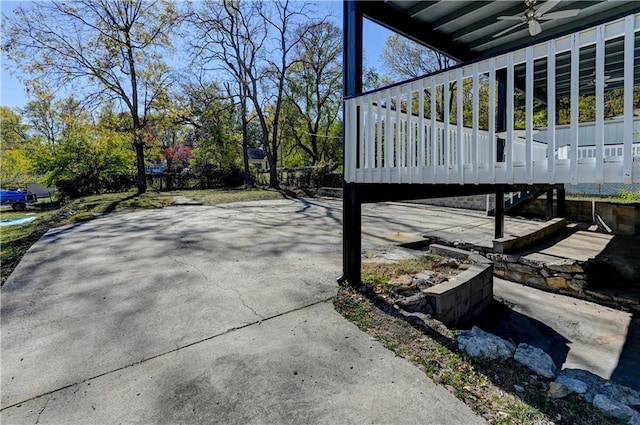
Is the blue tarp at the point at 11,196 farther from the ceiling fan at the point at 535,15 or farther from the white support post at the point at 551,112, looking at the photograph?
the white support post at the point at 551,112

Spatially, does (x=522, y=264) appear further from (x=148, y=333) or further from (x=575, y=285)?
(x=148, y=333)

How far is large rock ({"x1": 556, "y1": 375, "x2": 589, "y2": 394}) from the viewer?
6.07 feet

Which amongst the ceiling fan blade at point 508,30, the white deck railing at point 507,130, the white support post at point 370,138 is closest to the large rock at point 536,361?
the white deck railing at point 507,130

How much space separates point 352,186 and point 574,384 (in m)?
2.31

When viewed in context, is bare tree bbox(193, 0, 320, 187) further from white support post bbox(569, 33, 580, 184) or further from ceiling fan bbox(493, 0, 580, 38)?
white support post bbox(569, 33, 580, 184)

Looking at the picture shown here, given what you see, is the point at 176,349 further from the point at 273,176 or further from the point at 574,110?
the point at 273,176

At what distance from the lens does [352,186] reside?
133 inches

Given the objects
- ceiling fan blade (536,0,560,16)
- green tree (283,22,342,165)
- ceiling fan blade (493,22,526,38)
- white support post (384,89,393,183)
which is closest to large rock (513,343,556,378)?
white support post (384,89,393,183)

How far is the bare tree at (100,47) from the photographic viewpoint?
12.0 metres

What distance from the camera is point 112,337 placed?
2346 mm

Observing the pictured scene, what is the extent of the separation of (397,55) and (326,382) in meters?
19.3

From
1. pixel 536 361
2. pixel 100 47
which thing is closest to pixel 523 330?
pixel 536 361

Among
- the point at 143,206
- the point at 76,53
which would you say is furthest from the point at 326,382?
the point at 76,53

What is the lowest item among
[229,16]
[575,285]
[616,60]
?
[575,285]
